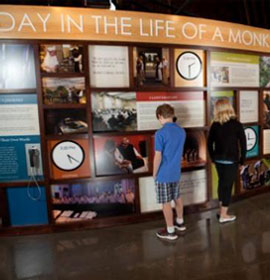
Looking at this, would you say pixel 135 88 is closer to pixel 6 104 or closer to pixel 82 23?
pixel 82 23

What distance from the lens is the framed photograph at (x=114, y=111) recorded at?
9.18 ft

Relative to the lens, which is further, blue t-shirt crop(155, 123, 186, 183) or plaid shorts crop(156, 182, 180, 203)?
plaid shorts crop(156, 182, 180, 203)

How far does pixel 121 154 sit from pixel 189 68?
1378mm

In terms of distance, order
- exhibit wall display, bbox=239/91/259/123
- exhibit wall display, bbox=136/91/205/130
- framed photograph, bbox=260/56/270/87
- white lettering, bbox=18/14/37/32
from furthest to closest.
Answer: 1. framed photograph, bbox=260/56/270/87
2. exhibit wall display, bbox=239/91/259/123
3. exhibit wall display, bbox=136/91/205/130
4. white lettering, bbox=18/14/37/32

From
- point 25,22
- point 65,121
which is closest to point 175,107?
point 65,121

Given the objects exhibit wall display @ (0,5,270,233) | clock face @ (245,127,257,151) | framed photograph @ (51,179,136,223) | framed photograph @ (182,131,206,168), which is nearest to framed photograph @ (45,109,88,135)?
exhibit wall display @ (0,5,270,233)

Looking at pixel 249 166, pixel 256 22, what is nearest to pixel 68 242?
pixel 249 166

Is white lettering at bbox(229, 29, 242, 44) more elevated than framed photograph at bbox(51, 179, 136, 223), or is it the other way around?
white lettering at bbox(229, 29, 242, 44)

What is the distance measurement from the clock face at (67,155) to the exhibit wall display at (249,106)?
2.32m

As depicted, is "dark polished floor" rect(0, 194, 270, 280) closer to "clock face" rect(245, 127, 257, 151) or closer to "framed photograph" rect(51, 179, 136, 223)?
"framed photograph" rect(51, 179, 136, 223)

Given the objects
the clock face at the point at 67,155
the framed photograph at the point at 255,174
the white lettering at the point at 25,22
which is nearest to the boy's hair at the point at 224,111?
the framed photograph at the point at 255,174

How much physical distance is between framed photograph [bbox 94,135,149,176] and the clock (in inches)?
37.3

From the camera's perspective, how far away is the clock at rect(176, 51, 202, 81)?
303cm

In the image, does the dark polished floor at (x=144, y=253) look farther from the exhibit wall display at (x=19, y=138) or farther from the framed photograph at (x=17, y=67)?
the framed photograph at (x=17, y=67)
